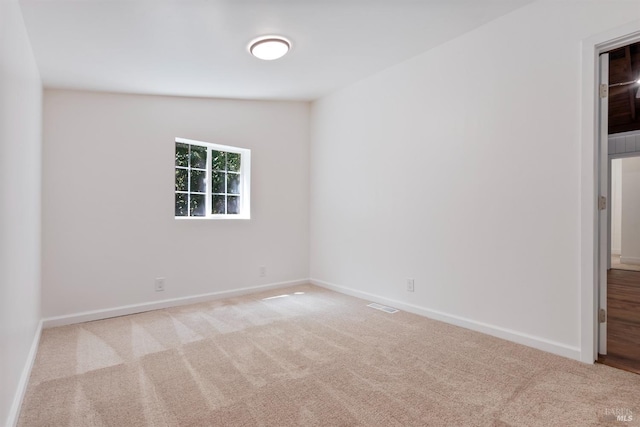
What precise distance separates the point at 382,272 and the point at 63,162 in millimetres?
3355

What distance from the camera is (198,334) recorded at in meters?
2.81

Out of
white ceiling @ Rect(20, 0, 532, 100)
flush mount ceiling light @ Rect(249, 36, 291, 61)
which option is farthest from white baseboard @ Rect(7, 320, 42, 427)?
flush mount ceiling light @ Rect(249, 36, 291, 61)

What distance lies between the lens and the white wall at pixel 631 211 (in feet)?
22.8

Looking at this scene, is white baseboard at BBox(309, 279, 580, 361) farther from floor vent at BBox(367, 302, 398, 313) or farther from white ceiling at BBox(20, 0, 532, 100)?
white ceiling at BBox(20, 0, 532, 100)

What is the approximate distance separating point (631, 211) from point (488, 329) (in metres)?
6.82

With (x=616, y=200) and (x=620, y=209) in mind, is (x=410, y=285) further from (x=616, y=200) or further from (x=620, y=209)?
(x=616, y=200)

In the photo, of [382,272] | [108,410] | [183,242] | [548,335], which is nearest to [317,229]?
[382,272]

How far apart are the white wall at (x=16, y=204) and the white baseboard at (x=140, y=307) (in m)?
0.45

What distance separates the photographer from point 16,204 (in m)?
1.90

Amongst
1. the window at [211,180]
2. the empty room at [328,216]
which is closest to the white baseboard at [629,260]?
the empty room at [328,216]

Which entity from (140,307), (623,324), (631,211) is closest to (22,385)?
(140,307)

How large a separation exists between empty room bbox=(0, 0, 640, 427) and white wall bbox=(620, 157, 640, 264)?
12.0 ft

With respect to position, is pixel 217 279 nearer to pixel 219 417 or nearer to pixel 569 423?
pixel 219 417

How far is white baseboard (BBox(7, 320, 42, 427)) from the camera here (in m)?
1.60
